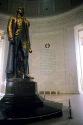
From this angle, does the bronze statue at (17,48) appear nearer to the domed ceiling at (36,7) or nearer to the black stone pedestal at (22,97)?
the black stone pedestal at (22,97)

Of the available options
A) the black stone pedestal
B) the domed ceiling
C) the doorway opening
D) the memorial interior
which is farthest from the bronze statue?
the domed ceiling

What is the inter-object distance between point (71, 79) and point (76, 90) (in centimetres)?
76

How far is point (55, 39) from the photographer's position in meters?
11.2

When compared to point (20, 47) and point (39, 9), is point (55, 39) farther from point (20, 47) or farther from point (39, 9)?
point (20, 47)

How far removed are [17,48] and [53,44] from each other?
6.75 meters

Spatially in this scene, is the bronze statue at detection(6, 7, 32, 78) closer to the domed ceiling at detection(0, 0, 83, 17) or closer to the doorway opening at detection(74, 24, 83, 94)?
the doorway opening at detection(74, 24, 83, 94)

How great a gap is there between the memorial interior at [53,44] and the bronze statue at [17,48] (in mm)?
5272

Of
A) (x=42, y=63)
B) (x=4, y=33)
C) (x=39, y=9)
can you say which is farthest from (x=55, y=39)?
(x=4, y=33)

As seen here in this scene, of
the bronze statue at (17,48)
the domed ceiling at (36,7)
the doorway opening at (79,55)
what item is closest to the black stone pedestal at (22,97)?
the bronze statue at (17,48)

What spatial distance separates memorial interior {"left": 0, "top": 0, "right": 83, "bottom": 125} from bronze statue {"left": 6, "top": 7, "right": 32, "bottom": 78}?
527cm

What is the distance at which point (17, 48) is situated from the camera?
4.69 meters

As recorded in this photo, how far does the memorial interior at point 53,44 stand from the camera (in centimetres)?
1022

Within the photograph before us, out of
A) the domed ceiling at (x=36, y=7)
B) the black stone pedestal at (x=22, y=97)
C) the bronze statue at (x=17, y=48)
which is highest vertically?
the domed ceiling at (x=36, y=7)

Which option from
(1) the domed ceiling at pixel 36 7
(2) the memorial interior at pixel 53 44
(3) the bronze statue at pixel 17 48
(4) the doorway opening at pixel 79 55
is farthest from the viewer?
(1) the domed ceiling at pixel 36 7
